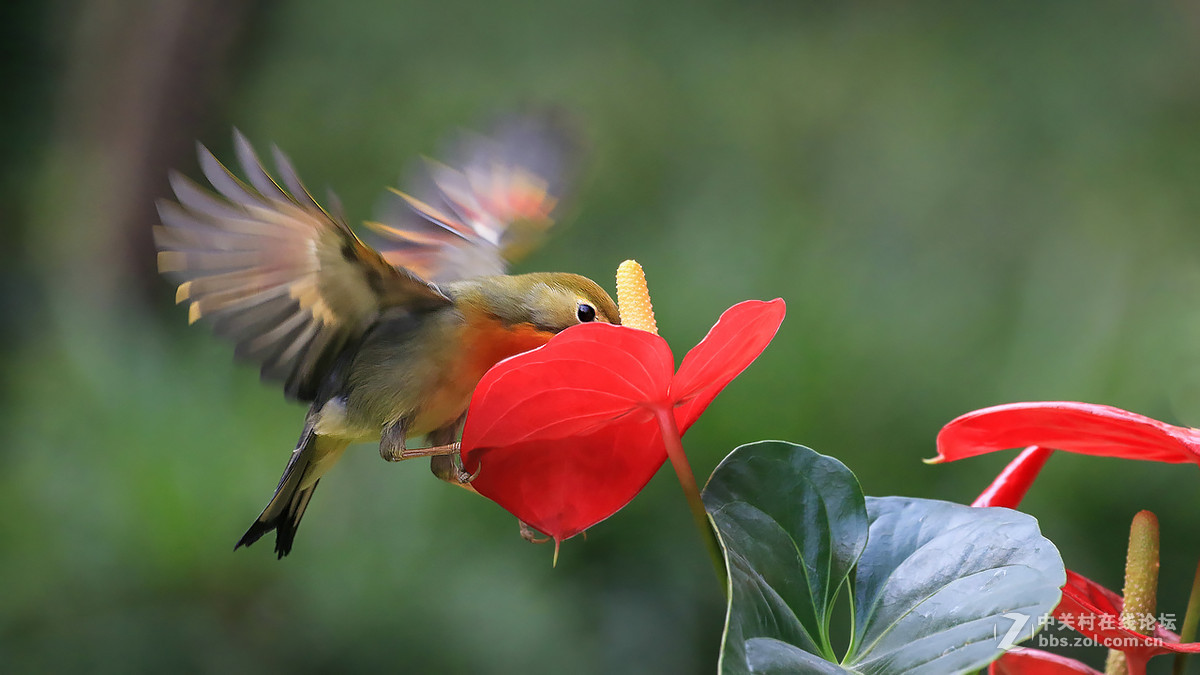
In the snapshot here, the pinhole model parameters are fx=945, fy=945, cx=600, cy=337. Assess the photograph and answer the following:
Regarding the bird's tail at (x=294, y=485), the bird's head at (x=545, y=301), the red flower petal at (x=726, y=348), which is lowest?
the bird's tail at (x=294, y=485)

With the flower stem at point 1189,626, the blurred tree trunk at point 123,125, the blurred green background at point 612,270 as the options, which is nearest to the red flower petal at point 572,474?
the flower stem at point 1189,626

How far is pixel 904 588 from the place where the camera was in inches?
16.6

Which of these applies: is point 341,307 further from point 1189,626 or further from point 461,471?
point 1189,626

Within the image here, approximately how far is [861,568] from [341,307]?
1.29ft

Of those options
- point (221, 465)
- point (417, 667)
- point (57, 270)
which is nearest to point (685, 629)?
point (417, 667)

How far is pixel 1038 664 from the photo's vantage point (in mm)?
458

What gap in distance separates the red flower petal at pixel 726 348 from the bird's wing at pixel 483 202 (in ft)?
1.41

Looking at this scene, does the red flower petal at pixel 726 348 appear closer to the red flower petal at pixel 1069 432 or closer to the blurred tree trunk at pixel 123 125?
the red flower petal at pixel 1069 432

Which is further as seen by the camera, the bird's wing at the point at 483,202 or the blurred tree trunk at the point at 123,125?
the blurred tree trunk at the point at 123,125

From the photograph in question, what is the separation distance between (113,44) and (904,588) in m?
→ 2.45

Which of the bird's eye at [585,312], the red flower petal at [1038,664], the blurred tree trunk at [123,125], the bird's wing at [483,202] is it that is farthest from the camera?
the blurred tree trunk at [123,125]

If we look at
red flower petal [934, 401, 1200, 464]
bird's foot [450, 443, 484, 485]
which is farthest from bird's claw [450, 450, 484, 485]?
red flower petal [934, 401, 1200, 464]

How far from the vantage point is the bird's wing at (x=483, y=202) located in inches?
33.7

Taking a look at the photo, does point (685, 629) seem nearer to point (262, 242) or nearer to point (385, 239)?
point (385, 239)
